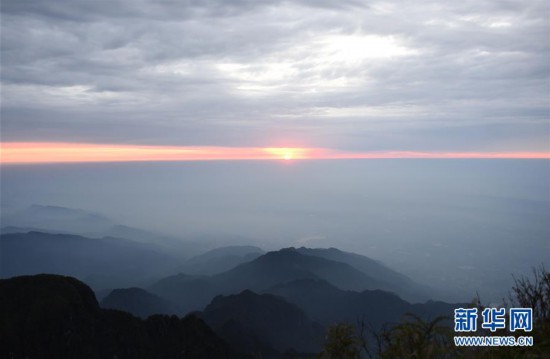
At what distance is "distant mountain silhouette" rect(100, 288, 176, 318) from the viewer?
520ft

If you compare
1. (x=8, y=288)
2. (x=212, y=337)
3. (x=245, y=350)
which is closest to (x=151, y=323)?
(x=212, y=337)

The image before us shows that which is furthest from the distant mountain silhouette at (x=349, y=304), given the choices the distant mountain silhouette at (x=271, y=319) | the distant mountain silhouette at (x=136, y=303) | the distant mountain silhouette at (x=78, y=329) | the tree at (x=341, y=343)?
the tree at (x=341, y=343)

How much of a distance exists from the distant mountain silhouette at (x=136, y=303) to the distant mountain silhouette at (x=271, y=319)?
40.1m

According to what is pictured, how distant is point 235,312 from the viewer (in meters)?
132

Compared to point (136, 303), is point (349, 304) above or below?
below

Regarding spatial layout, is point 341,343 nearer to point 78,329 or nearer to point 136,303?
point 78,329

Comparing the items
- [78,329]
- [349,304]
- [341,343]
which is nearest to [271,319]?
[349,304]

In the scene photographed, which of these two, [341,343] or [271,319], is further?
[271,319]

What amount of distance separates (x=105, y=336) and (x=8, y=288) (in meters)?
27.6

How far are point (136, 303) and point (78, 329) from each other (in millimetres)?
84365

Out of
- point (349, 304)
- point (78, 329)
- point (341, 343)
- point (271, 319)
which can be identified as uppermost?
point (341, 343)

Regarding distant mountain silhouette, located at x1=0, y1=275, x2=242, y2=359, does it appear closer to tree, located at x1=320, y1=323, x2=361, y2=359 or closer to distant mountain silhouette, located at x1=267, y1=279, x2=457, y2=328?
distant mountain silhouette, located at x1=267, y1=279, x2=457, y2=328

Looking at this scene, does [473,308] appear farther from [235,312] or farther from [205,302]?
[205,302]

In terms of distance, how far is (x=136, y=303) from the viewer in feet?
533
